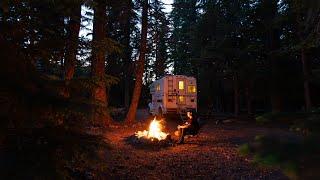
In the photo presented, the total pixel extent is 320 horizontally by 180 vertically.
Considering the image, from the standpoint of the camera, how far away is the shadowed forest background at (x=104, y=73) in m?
3.26

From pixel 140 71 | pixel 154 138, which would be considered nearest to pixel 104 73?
pixel 140 71

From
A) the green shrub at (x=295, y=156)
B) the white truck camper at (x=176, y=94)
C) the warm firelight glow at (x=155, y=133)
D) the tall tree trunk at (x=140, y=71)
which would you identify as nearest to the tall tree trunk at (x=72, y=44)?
the warm firelight glow at (x=155, y=133)

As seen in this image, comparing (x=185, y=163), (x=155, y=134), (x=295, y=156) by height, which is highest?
(x=295, y=156)

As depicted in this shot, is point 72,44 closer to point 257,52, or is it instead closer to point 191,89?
point 191,89

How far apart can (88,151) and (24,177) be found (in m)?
0.94

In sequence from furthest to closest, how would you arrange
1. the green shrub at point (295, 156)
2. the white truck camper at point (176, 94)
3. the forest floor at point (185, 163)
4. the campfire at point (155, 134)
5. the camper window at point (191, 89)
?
the camper window at point (191, 89) → the white truck camper at point (176, 94) → the campfire at point (155, 134) → the forest floor at point (185, 163) → the green shrub at point (295, 156)

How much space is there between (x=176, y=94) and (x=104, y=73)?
8483mm

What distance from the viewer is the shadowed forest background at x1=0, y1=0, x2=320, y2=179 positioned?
326 centimetres

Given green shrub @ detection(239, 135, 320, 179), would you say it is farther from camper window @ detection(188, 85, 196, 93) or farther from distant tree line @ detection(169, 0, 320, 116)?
camper window @ detection(188, 85, 196, 93)

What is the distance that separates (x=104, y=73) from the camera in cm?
1988

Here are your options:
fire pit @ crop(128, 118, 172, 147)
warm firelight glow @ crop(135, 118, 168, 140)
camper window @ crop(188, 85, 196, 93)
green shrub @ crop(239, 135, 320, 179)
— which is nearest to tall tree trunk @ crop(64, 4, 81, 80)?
fire pit @ crop(128, 118, 172, 147)

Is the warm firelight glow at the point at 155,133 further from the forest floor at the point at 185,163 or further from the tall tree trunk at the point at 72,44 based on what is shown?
the tall tree trunk at the point at 72,44

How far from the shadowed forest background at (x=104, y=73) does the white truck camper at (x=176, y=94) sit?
9.57 ft

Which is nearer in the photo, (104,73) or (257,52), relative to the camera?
(104,73)
